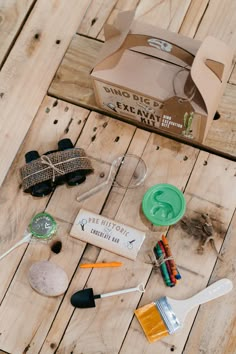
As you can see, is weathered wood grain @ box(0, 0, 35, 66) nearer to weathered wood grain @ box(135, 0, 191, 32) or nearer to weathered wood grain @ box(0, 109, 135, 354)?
weathered wood grain @ box(0, 109, 135, 354)

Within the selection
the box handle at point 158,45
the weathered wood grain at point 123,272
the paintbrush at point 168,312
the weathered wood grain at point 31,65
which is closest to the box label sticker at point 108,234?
the weathered wood grain at point 123,272

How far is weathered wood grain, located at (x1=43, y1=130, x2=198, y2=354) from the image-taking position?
1362 mm

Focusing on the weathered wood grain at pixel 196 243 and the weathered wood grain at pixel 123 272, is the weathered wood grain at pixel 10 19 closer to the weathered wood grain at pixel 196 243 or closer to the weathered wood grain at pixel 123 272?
the weathered wood grain at pixel 123 272

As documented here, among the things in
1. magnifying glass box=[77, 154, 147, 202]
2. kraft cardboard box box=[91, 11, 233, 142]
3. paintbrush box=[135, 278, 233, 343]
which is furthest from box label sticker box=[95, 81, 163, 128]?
paintbrush box=[135, 278, 233, 343]

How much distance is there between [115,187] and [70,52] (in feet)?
1.38

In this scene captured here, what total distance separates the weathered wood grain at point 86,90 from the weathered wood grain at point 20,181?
33mm

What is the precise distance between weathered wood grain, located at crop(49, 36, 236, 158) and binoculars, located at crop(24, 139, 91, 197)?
15 centimetres

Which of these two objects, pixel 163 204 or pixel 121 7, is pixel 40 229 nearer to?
pixel 163 204

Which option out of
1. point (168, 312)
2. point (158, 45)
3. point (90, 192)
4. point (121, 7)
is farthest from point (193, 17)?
point (168, 312)

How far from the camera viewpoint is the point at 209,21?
5.22ft

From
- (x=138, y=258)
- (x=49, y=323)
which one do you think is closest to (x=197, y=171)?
(x=138, y=258)

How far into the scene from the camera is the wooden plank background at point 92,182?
53.8 inches

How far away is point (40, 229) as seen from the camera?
1422 millimetres

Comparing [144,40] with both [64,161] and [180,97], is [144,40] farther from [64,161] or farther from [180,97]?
[64,161]
